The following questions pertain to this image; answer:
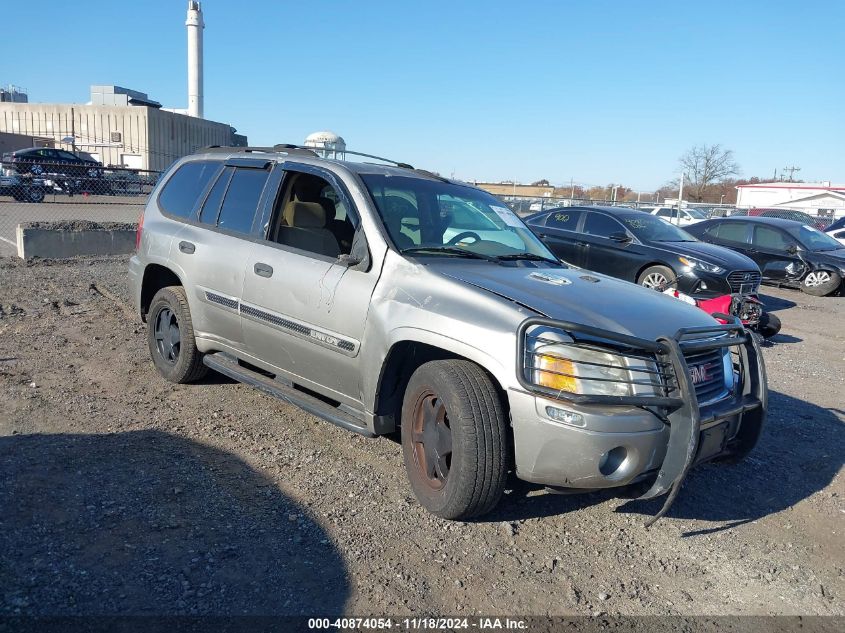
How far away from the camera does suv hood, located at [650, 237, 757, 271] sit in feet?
33.8

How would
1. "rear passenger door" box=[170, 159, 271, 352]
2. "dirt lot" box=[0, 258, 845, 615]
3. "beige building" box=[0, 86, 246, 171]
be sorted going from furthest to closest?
"beige building" box=[0, 86, 246, 171] → "rear passenger door" box=[170, 159, 271, 352] → "dirt lot" box=[0, 258, 845, 615]

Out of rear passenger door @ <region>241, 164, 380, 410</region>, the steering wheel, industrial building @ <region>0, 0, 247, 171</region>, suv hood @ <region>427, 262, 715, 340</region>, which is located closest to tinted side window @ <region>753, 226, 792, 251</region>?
suv hood @ <region>427, 262, 715, 340</region>

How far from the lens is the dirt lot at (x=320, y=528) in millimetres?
2975

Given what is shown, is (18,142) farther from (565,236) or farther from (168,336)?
(168,336)

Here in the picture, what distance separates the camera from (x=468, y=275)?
3.83 meters

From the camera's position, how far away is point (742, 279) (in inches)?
405

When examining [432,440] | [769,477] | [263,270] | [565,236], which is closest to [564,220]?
[565,236]

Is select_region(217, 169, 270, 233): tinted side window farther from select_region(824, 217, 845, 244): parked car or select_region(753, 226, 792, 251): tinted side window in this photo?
select_region(824, 217, 845, 244): parked car

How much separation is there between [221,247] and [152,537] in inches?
89.5

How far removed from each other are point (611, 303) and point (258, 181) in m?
2.68

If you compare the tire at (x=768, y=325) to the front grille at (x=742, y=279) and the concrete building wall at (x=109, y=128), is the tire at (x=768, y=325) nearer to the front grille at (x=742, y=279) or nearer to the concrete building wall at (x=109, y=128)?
the front grille at (x=742, y=279)

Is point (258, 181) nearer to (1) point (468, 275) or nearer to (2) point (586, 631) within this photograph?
(1) point (468, 275)

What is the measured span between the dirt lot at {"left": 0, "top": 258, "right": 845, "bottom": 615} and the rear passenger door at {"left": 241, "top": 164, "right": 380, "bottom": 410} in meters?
0.58

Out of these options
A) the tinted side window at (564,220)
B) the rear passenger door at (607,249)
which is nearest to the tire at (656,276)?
the rear passenger door at (607,249)
